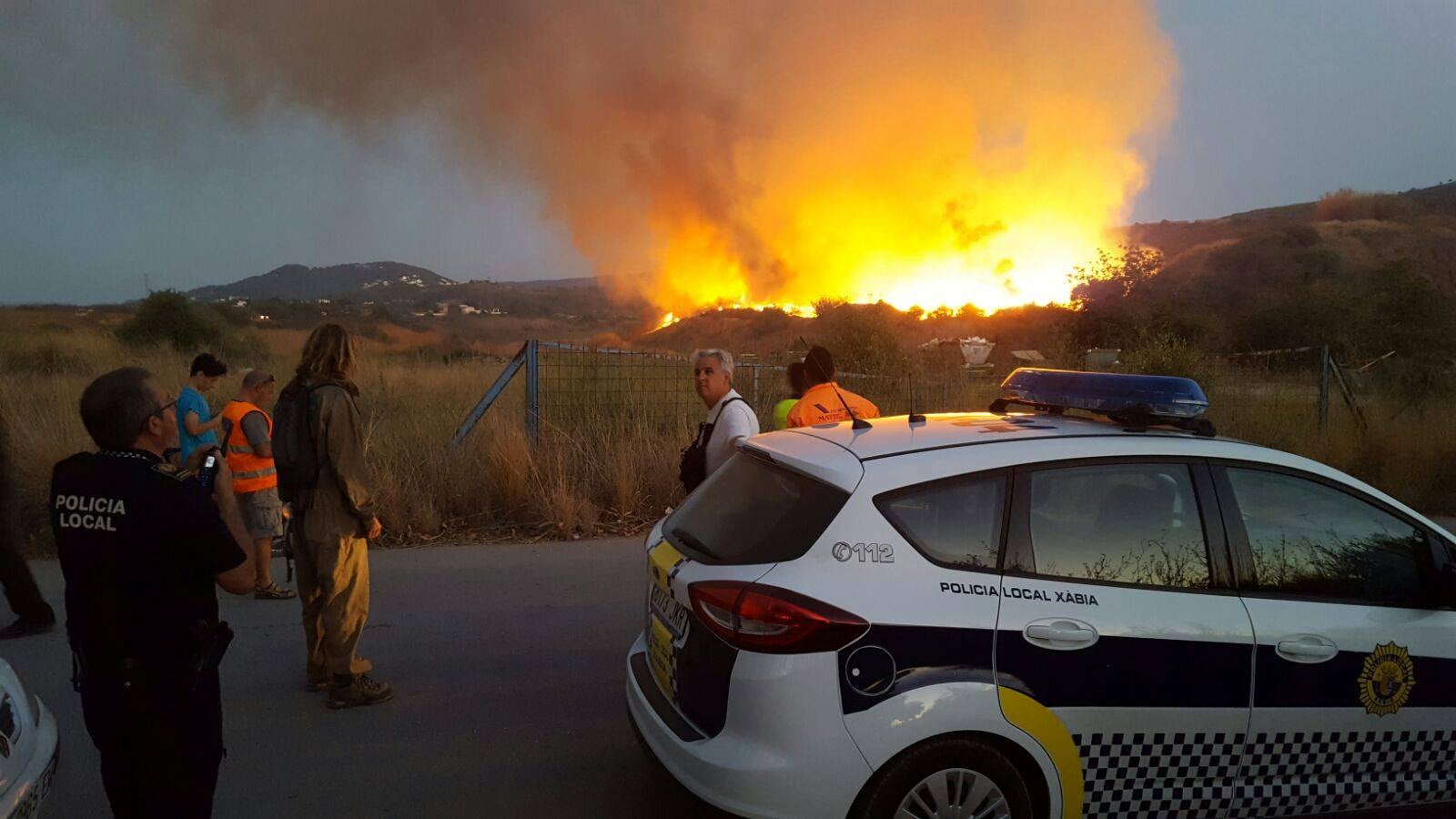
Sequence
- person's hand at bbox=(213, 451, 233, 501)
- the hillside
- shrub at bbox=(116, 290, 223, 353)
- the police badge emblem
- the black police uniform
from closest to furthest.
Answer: the black police uniform
person's hand at bbox=(213, 451, 233, 501)
the police badge emblem
the hillside
shrub at bbox=(116, 290, 223, 353)

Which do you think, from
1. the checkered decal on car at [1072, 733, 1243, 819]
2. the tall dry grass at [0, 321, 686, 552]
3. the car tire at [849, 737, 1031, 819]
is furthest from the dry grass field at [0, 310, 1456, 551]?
the checkered decal on car at [1072, 733, 1243, 819]

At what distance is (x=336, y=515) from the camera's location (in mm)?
3793

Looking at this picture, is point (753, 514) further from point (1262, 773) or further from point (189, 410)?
point (189, 410)

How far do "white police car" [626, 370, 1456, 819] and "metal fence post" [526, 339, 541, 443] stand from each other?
238 inches

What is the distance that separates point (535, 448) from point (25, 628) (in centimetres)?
435

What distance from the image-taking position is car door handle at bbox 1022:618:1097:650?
7.99 ft

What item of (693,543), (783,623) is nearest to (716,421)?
(693,543)

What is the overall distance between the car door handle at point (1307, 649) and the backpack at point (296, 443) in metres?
3.82

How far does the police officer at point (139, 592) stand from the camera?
2.15 m

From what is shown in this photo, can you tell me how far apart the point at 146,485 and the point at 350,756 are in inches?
73.4

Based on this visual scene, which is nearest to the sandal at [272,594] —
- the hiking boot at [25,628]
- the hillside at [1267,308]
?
the hiking boot at [25,628]

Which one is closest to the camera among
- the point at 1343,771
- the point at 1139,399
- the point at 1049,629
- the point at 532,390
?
the point at 1049,629

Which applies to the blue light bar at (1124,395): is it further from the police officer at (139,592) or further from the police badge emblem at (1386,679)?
the police officer at (139,592)

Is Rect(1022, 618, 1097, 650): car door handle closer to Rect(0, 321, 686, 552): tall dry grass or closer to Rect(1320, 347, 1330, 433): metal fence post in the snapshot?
Rect(0, 321, 686, 552): tall dry grass
